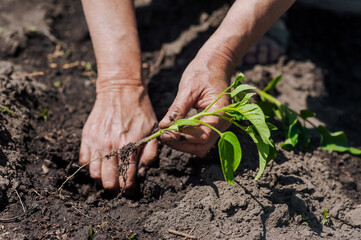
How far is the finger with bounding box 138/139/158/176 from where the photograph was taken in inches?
68.4

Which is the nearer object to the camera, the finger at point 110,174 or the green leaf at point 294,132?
the finger at point 110,174

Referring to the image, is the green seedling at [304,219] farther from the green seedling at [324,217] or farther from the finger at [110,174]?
the finger at [110,174]

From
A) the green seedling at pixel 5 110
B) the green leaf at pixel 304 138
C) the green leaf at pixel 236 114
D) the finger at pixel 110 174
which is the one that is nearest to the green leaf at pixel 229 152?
the green leaf at pixel 236 114

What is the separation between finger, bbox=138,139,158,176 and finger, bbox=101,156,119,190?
129mm

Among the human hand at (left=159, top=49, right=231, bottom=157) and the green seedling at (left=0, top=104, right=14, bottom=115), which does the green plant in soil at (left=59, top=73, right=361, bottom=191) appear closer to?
the human hand at (left=159, top=49, right=231, bottom=157)

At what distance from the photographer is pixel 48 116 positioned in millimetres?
2080

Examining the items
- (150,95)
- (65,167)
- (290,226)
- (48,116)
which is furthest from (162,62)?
(290,226)

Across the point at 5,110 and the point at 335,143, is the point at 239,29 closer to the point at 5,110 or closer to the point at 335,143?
the point at 335,143

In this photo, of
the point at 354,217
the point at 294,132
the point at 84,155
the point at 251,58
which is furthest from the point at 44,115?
the point at 354,217

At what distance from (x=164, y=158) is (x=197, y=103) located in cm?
38

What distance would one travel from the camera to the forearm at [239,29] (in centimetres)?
164

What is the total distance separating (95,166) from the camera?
1.72 meters

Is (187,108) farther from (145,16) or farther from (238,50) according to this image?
(145,16)

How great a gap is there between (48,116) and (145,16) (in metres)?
1.24
